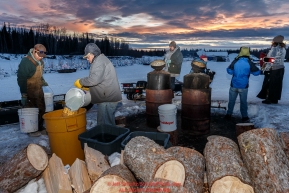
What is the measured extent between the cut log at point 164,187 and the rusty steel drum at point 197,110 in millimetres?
3672

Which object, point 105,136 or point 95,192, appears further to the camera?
point 105,136

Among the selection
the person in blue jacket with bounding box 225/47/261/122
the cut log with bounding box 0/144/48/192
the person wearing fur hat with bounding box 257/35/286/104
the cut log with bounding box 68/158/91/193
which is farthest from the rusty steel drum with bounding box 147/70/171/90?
the person wearing fur hat with bounding box 257/35/286/104

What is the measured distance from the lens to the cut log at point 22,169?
3.15m

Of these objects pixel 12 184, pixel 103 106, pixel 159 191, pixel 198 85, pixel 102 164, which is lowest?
pixel 12 184

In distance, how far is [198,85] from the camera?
18.6 feet

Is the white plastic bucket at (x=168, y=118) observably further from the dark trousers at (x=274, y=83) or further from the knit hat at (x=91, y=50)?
the dark trousers at (x=274, y=83)

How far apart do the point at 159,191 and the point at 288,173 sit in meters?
1.54

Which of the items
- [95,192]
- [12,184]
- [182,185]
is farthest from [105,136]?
[182,185]

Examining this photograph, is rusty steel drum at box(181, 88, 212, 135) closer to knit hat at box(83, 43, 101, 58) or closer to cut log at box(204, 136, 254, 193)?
knit hat at box(83, 43, 101, 58)

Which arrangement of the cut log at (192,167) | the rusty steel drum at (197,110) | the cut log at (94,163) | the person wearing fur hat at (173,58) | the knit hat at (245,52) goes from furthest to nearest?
the person wearing fur hat at (173,58) < the knit hat at (245,52) < the rusty steel drum at (197,110) < the cut log at (94,163) < the cut log at (192,167)

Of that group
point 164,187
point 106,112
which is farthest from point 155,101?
point 164,187

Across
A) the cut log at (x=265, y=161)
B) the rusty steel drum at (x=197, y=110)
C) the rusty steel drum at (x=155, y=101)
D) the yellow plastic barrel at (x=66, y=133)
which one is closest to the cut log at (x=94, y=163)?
the yellow plastic barrel at (x=66, y=133)

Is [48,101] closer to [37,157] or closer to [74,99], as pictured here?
[74,99]

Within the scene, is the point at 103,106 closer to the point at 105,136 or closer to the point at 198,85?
the point at 105,136
